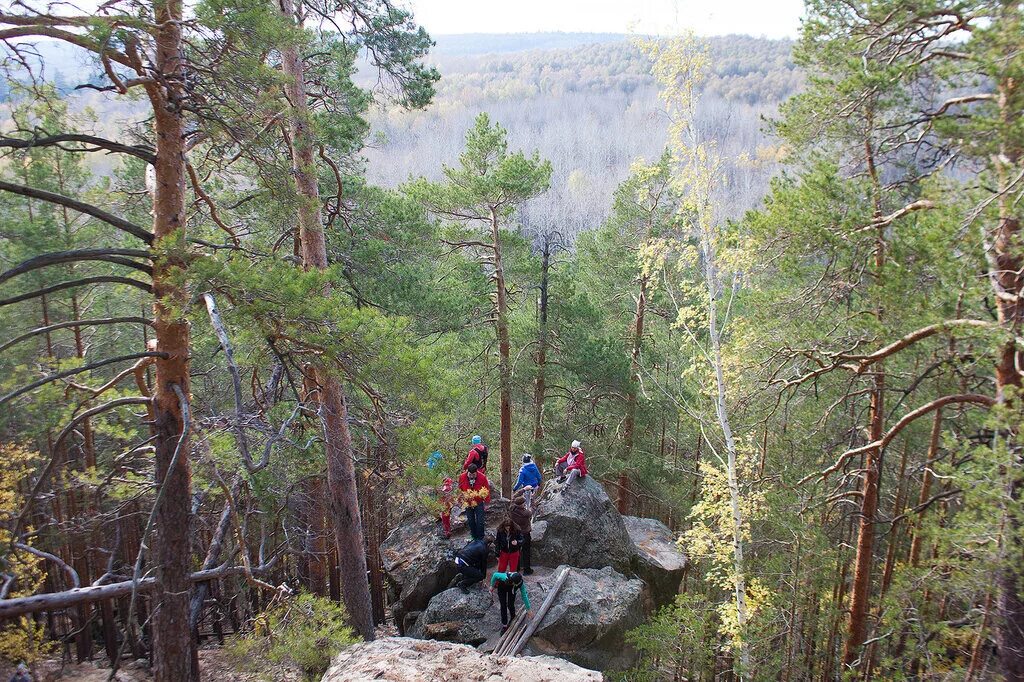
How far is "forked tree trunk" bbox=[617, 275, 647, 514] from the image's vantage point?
52.2 feet

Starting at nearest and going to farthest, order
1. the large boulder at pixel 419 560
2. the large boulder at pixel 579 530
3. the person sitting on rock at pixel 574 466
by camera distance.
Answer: the large boulder at pixel 419 560, the large boulder at pixel 579 530, the person sitting on rock at pixel 574 466

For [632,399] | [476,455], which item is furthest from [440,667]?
[632,399]

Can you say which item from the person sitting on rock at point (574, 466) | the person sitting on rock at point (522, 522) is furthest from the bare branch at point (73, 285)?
the person sitting on rock at point (574, 466)

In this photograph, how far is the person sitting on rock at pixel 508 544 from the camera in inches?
365

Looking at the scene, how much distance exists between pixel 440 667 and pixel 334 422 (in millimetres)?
3595

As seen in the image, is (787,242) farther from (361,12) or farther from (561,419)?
(561,419)

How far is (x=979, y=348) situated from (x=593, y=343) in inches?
372

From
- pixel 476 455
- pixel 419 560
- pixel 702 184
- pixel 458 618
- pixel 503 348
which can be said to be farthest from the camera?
pixel 503 348

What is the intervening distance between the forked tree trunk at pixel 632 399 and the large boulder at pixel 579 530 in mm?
3680

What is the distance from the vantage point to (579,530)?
37.7ft

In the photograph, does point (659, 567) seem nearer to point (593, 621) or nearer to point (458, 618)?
point (593, 621)

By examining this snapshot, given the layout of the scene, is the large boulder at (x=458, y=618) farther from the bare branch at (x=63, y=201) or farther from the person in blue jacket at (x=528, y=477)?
the bare branch at (x=63, y=201)

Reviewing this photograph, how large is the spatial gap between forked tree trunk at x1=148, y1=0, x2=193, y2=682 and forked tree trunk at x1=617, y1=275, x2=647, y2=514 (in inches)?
467

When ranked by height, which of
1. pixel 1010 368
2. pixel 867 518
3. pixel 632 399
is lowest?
pixel 632 399
